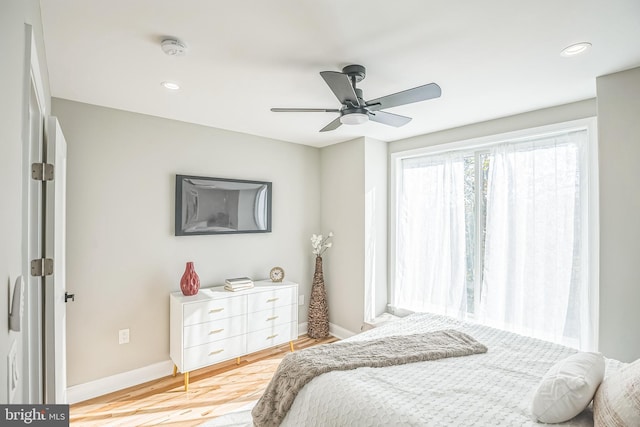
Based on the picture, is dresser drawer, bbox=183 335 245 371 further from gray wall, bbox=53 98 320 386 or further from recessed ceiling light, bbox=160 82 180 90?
recessed ceiling light, bbox=160 82 180 90

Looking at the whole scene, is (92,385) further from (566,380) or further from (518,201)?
(518,201)

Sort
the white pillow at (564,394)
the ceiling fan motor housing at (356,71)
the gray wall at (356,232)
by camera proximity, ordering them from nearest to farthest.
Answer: the white pillow at (564,394)
the ceiling fan motor housing at (356,71)
the gray wall at (356,232)

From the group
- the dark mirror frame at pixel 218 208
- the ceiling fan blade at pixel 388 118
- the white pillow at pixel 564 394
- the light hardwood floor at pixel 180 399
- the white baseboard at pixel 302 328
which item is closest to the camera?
the white pillow at pixel 564 394

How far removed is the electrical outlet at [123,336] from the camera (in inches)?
116

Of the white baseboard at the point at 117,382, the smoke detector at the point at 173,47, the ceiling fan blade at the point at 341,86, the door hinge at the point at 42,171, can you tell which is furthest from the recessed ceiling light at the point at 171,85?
the white baseboard at the point at 117,382

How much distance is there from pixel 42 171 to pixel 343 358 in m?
1.89

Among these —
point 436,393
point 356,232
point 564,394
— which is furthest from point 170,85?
point 564,394

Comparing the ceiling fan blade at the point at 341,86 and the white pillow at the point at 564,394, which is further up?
the ceiling fan blade at the point at 341,86

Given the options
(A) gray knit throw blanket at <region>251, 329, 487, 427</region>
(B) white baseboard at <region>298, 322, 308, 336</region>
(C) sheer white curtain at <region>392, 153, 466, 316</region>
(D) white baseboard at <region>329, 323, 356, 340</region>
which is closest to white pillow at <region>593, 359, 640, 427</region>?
(A) gray knit throw blanket at <region>251, 329, 487, 427</region>

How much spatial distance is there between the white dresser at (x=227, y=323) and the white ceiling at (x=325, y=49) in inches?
70.2

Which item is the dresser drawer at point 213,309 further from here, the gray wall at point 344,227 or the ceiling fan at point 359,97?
the ceiling fan at point 359,97

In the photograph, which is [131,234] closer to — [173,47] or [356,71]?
[173,47]

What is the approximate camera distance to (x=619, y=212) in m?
2.18

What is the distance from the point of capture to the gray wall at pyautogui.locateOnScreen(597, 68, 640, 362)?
2.12 meters
